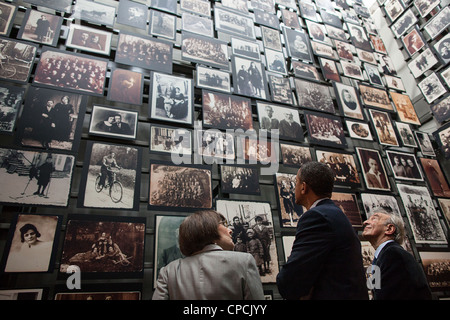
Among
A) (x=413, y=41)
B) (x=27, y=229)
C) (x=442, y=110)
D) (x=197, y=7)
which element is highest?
(x=413, y=41)

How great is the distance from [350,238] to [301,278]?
456 millimetres

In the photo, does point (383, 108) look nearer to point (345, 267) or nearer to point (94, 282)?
point (345, 267)

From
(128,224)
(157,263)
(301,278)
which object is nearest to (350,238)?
(301,278)

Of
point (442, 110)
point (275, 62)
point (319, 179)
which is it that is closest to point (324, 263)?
point (319, 179)

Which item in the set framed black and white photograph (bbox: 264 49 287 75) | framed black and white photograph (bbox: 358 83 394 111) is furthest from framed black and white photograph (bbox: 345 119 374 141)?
framed black and white photograph (bbox: 264 49 287 75)

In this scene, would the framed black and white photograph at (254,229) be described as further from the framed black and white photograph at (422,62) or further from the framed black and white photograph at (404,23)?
the framed black and white photograph at (404,23)

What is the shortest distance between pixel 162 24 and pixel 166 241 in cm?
390

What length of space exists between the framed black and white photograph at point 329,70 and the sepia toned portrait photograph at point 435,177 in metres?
2.41

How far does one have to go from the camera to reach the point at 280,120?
4957 millimetres

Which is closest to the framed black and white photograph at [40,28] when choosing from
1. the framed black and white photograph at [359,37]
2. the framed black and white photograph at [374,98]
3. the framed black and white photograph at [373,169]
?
the framed black and white photograph at [373,169]

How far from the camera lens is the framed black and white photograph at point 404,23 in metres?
7.60

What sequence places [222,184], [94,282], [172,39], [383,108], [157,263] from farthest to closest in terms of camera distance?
[383,108] → [172,39] → [222,184] → [157,263] → [94,282]

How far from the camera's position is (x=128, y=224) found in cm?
332

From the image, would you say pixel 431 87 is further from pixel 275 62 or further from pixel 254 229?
pixel 254 229
